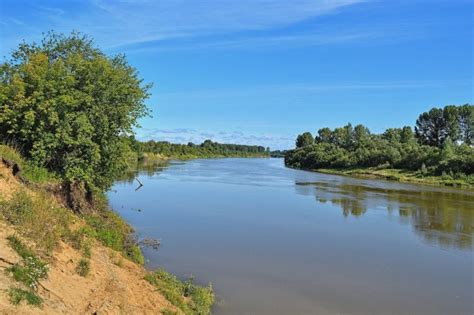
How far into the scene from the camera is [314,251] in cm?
1948

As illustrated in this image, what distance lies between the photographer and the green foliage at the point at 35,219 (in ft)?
30.3

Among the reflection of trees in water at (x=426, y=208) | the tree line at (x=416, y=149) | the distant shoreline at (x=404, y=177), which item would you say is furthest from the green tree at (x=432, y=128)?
the reflection of trees in water at (x=426, y=208)

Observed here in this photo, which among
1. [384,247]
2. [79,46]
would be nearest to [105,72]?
[79,46]

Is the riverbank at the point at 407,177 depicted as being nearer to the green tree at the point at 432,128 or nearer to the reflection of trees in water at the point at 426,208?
the reflection of trees in water at the point at 426,208

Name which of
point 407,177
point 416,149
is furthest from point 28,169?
point 416,149

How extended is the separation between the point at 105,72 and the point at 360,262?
13.3 meters

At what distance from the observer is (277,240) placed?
2142 centimetres

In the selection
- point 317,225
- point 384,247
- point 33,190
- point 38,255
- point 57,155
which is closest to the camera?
point 38,255

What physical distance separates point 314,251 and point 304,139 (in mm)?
138418

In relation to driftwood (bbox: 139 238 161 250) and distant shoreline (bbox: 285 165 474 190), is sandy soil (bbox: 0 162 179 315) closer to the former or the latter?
driftwood (bbox: 139 238 161 250)

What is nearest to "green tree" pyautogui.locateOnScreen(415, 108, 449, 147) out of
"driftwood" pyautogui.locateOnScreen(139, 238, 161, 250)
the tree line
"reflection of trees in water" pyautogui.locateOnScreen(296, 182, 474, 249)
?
the tree line

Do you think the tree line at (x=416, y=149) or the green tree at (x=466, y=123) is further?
the green tree at (x=466, y=123)

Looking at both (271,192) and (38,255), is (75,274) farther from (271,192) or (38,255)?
(271,192)

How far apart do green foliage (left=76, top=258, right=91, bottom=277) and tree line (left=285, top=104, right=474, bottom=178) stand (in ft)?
194
